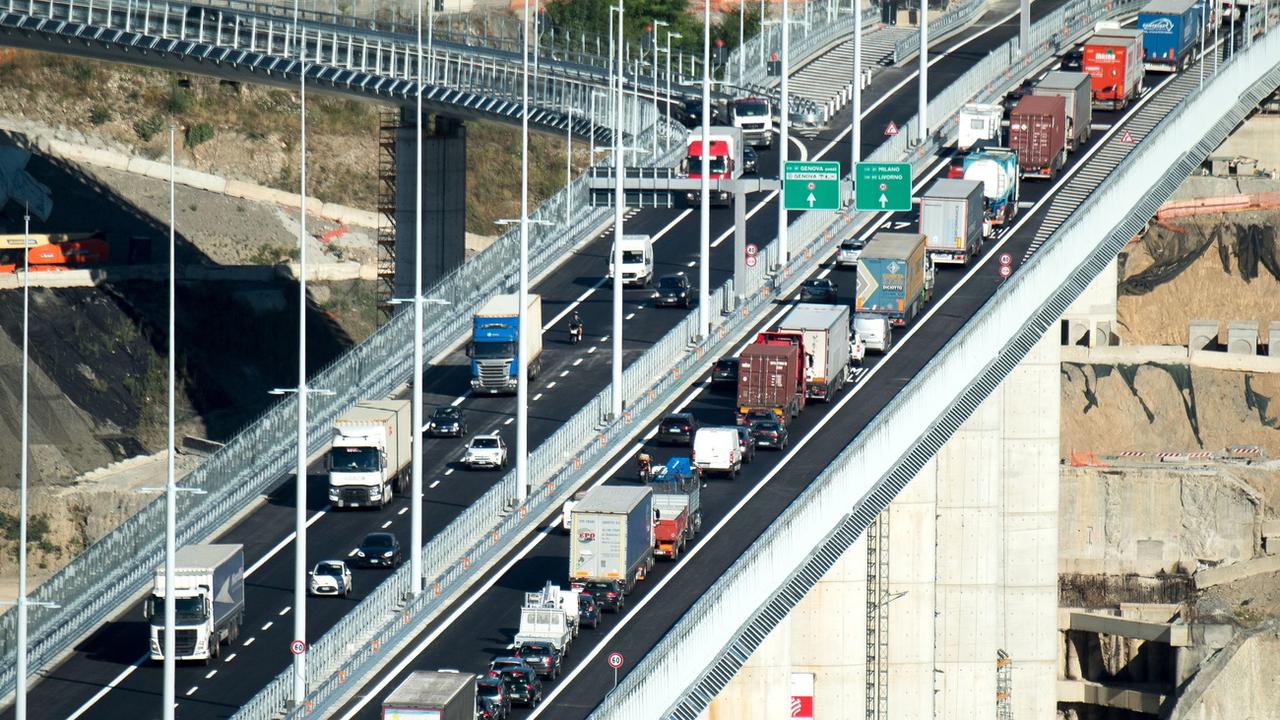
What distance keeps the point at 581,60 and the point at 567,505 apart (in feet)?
209

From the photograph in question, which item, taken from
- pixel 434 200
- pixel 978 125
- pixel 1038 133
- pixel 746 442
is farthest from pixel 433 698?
pixel 434 200

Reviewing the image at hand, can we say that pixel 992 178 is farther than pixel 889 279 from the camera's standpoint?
Yes

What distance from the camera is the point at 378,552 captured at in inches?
3649

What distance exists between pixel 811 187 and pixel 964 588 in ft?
62.2

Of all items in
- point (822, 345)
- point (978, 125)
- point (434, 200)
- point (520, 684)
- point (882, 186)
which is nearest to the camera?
point (520, 684)

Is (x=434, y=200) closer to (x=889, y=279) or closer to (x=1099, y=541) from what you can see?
(x=889, y=279)

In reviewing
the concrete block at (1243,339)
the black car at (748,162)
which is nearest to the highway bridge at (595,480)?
the black car at (748,162)

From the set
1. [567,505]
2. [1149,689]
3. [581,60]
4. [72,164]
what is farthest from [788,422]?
[72,164]

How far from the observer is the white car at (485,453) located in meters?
102

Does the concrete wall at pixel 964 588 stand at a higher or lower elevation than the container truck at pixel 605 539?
lower

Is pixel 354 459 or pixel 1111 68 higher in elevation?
pixel 1111 68

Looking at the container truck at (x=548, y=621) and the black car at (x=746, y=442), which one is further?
the black car at (x=746, y=442)

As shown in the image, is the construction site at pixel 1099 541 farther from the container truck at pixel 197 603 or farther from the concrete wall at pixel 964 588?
the container truck at pixel 197 603

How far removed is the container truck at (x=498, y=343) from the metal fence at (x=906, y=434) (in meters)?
15.8
